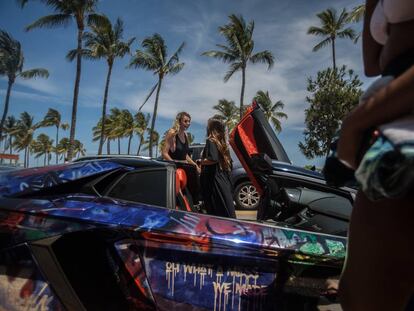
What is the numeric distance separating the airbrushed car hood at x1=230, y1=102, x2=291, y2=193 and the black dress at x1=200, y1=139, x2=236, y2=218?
48 cm

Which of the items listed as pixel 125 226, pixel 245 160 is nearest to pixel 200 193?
pixel 245 160

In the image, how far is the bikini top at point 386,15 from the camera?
0.90 meters

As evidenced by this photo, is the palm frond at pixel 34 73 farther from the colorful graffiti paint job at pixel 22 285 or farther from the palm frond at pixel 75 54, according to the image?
the colorful graffiti paint job at pixel 22 285

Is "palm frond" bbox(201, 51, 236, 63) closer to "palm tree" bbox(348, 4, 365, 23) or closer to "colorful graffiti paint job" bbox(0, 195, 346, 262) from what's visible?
"palm tree" bbox(348, 4, 365, 23)

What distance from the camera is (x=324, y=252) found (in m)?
1.77

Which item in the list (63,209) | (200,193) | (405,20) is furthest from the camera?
(200,193)

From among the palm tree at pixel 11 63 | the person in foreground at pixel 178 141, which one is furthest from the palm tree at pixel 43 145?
the person in foreground at pixel 178 141

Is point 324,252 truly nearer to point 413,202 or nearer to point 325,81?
point 413,202

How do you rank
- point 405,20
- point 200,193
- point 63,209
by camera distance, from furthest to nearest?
point 200,193
point 63,209
point 405,20

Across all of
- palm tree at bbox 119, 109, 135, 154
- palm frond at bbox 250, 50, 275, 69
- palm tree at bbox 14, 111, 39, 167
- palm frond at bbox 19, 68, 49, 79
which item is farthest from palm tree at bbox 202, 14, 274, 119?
palm tree at bbox 14, 111, 39, 167

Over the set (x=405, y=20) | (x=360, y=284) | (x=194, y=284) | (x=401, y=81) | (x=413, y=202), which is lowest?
(x=194, y=284)

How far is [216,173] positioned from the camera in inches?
144

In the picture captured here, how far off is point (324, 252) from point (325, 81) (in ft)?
67.5

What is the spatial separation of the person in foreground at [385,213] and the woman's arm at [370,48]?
12cm
